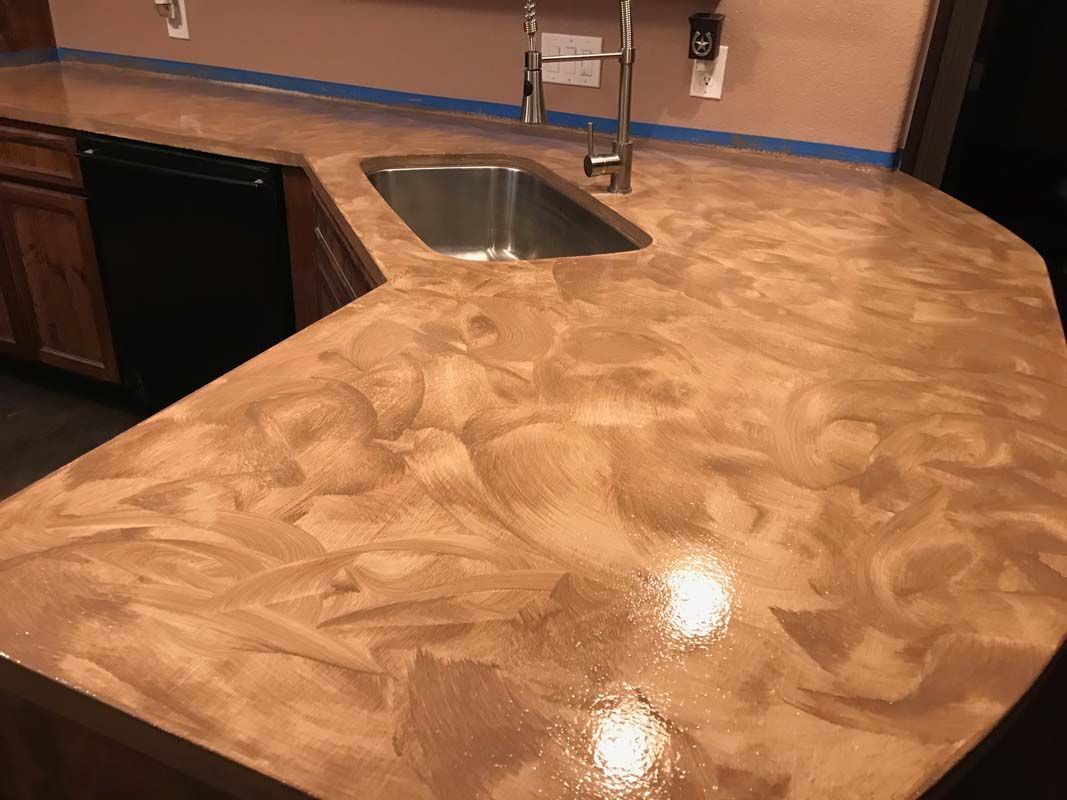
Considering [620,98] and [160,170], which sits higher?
[620,98]

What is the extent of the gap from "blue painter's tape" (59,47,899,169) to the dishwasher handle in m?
0.56

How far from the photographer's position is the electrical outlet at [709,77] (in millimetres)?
2020

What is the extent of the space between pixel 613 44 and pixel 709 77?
0.81 feet

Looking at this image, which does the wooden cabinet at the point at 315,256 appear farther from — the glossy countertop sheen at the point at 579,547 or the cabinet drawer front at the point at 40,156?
the cabinet drawer front at the point at 40,156

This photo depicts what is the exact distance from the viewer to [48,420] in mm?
2668

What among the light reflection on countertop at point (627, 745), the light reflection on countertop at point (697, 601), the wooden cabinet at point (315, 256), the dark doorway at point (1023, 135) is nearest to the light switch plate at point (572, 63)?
the wooden cabinet at point (315, 256)

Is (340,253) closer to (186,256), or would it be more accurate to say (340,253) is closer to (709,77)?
(186,256)

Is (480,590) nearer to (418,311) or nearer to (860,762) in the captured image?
(860,762)

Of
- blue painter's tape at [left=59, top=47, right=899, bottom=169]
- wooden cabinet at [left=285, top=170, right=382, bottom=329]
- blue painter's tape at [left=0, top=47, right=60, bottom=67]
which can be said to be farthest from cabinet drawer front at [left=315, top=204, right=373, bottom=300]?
blue painter's tape at [left=0, top=47, right=60, bottom=67]

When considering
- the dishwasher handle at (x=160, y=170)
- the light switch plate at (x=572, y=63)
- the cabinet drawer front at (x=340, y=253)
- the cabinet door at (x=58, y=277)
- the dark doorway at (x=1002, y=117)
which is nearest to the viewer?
the cabinet drawer front at (x=340, y=253)

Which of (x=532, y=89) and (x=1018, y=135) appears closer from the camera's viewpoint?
(x=532, y=89)

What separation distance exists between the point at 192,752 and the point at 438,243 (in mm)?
1565

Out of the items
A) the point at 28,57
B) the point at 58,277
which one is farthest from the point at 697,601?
the point at 28,57

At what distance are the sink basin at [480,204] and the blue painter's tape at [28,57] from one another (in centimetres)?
160
